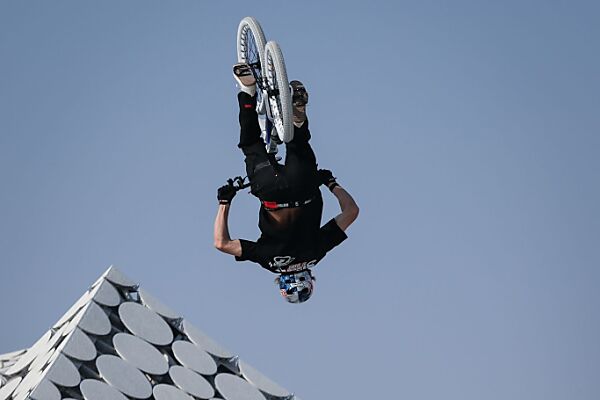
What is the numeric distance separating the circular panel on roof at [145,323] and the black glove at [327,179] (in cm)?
1680

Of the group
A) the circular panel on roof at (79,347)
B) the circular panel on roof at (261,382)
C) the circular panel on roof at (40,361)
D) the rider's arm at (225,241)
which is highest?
the circular panel on roof at (261,382)

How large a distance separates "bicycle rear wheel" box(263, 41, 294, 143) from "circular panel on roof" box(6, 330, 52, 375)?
18.3m

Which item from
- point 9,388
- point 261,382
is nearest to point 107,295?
point 9,388

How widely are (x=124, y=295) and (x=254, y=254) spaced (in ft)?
57.7

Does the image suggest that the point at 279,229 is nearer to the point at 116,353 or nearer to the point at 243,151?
the point at 243,151

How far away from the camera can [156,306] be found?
51.1m

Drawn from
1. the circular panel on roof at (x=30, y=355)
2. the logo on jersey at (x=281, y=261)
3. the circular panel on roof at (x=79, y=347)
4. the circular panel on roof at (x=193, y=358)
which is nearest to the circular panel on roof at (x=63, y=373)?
the circular panel on roof at (x=79, y=347)

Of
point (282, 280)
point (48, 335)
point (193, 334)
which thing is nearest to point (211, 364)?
point (193, 334)

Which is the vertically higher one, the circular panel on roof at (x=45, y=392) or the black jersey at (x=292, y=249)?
the circular panel on roof at (x=45, y=392)

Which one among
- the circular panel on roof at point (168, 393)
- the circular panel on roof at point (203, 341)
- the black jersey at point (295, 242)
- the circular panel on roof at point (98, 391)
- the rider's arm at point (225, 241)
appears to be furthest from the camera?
the circular panel on roof at point (203, 341)

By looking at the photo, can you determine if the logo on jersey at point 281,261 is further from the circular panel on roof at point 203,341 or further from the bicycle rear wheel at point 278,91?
the circular panel on roof at point 203,341

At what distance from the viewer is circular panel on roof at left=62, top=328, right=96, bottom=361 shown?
47406 millimetres

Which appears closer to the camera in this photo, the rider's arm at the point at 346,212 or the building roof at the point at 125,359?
the rider's arm at the point at 346,212

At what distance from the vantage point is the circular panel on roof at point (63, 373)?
151 feet
